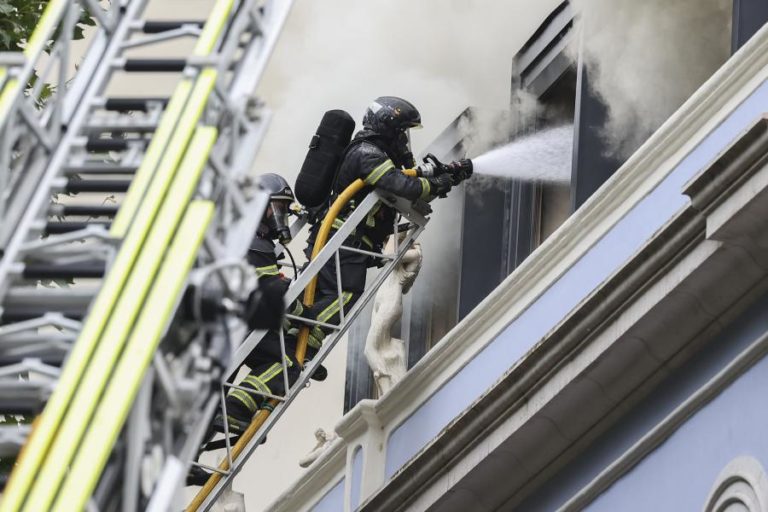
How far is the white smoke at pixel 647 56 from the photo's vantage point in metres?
12.9

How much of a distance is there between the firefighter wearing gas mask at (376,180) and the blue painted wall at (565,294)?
90 cm

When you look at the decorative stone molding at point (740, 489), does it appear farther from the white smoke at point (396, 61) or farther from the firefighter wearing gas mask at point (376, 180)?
the white smoke at point (396, 61)

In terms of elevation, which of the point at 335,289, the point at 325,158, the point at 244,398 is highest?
the point at 325,158

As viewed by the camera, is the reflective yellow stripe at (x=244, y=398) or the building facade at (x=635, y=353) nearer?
the building facade at (x=635, y=353)

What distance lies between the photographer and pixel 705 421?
984 centimetres

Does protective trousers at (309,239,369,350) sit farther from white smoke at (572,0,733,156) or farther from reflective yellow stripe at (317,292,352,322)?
white smoke at (572,0,733,156)

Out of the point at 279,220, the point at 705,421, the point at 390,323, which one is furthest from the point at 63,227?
the point at 390,323

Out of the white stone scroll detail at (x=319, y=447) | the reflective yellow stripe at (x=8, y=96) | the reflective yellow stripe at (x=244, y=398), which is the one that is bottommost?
the reflective yellow stripe at (x=8, y=96)

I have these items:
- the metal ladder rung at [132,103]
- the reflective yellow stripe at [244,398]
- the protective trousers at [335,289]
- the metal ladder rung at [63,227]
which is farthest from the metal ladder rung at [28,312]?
the protective trousers at [335,289]

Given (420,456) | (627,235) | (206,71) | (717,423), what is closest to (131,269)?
(206,71)

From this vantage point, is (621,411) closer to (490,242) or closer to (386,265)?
(386,265)

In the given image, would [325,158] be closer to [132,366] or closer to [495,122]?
[495,122]

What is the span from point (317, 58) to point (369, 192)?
508 centimetres

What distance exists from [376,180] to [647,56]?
186 centimetres
